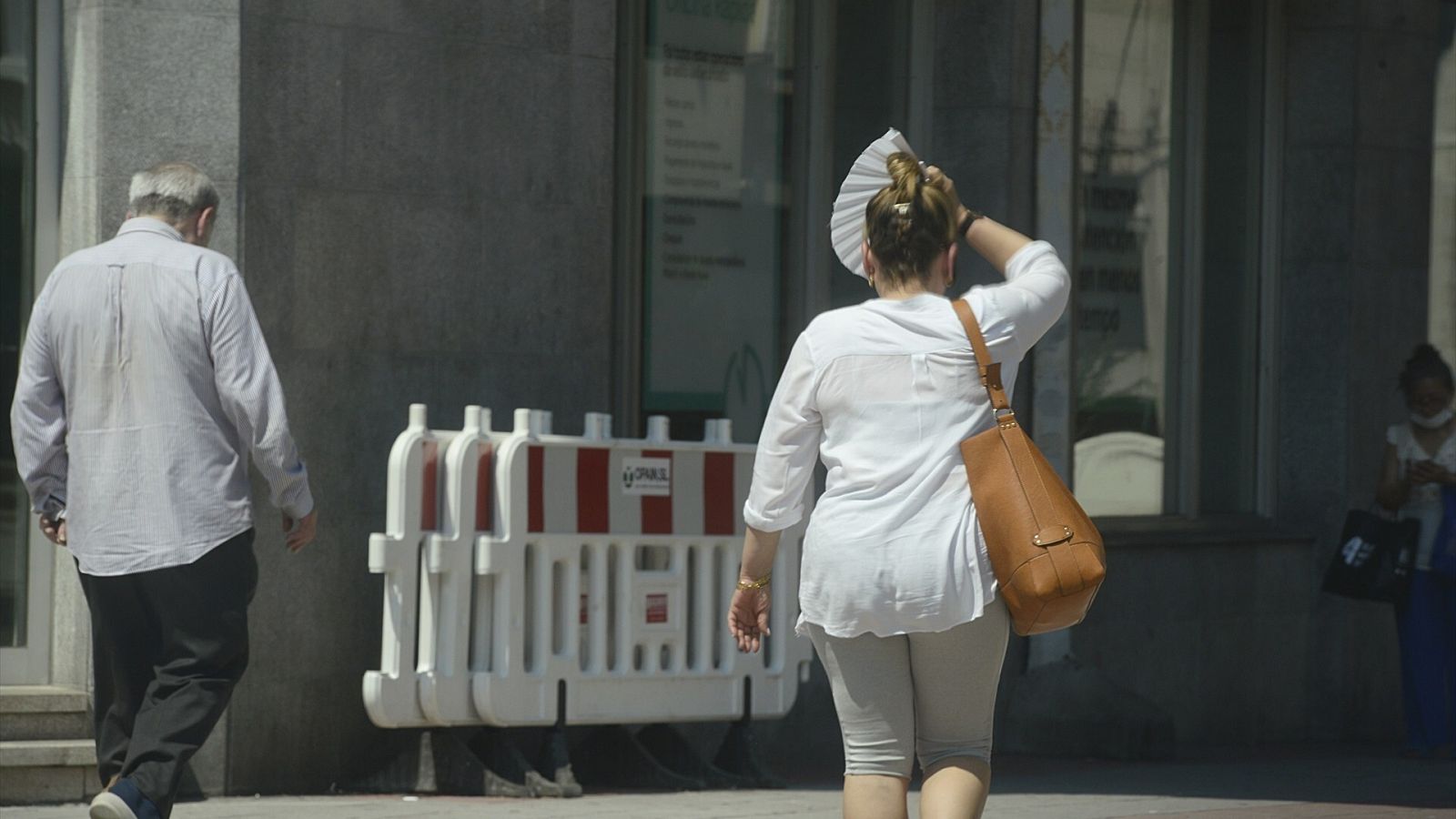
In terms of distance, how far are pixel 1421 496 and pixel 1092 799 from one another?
3.29 meters

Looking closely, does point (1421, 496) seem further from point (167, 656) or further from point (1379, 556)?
point (167, 656)

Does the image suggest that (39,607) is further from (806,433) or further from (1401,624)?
(1401,624)

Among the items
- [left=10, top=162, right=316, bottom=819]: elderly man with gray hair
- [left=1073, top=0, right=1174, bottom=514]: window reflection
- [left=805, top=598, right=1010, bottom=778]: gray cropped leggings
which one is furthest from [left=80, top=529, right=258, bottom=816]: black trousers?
[left=1073, top=0, right=1174, bottom=514]: window reflection

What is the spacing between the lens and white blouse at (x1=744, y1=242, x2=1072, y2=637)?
4551 mm

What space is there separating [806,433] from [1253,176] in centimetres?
780

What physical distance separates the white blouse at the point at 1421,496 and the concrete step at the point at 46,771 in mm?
6110

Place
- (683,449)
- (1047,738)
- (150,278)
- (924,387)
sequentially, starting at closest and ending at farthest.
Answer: (924,387), (150,278), (683,449), (1047,738)

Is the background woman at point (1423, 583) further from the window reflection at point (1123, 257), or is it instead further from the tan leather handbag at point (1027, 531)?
the tan leather handbag at point (1027, 531)

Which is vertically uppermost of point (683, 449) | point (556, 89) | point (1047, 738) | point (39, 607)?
point (556, 89)

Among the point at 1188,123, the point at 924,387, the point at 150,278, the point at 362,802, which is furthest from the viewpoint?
the point at 1188,123

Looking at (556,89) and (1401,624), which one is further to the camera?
(1401,624)

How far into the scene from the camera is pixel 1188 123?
460 inches

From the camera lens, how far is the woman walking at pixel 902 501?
15.0ft

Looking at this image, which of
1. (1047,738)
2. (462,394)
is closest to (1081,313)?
(1047,738)
